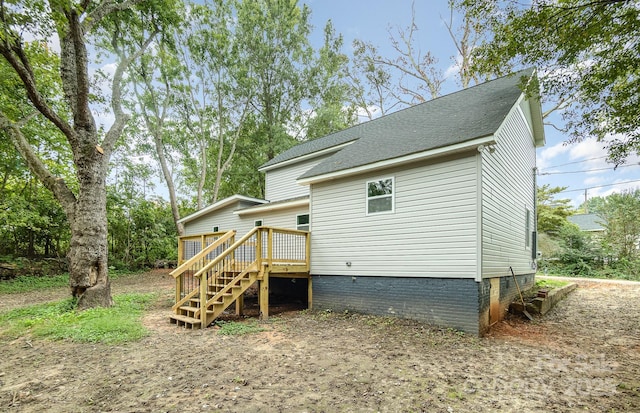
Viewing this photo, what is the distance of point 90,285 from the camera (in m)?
7.59

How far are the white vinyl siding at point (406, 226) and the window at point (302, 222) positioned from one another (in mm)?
1829

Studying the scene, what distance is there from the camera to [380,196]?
7.50m

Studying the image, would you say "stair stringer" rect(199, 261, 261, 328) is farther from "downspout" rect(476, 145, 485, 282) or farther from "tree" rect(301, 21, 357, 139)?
"tree" rect(301, 21, 357, 139)

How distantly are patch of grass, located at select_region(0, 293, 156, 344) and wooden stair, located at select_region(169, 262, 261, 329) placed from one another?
81 centimetres

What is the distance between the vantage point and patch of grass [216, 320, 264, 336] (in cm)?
614

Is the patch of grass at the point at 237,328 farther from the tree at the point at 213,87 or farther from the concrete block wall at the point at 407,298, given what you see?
the tree at the point at 213,87

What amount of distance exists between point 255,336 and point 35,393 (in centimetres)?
317

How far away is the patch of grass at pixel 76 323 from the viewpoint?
18.4 feet

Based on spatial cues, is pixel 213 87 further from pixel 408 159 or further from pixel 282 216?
pixel 408 159

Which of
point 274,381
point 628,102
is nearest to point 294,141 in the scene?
point 628,102

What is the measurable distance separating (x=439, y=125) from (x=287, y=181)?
773 centimetres

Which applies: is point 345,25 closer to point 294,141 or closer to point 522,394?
point 294,141

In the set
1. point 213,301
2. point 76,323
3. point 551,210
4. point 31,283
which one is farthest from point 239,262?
point 551,210

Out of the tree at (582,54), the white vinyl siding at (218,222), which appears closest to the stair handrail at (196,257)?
the white vinyl siding at (218,222)
